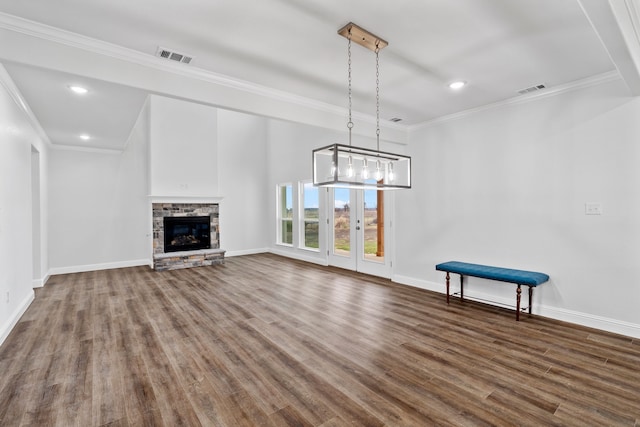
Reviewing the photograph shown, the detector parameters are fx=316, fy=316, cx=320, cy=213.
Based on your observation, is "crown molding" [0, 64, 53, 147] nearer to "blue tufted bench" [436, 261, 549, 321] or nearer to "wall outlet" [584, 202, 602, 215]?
"blue tufted bench" [436, 261, 549, 321]

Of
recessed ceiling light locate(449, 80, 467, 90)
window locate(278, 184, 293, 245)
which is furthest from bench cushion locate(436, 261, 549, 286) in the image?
window locate(278, 184, 293, 245)

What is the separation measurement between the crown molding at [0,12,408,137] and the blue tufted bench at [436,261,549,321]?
2.82 metres

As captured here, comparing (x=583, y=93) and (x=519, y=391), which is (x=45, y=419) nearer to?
(x=519, y=391)

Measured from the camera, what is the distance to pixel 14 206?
374cm

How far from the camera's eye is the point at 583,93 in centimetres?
353

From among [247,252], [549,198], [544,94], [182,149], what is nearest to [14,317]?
[182,149]

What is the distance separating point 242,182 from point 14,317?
232 inches

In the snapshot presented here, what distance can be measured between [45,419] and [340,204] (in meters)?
5.62

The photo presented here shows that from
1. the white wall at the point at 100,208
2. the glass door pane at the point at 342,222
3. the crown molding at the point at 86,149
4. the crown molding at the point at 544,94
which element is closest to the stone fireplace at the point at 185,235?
the white wall at the point at 100,208

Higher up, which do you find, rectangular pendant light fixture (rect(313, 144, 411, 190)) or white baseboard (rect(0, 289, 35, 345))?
rectangular pendant light fixture (rect(313, 144, 411, 190))

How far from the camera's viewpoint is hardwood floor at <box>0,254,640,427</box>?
2117 millimetres

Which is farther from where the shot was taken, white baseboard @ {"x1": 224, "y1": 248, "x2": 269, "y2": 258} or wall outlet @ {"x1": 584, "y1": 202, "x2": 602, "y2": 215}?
white baseboard @ {"x1": 224, "y1": 248, "x2": 269, "y2": 258}

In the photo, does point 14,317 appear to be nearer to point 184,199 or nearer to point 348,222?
point 184,199

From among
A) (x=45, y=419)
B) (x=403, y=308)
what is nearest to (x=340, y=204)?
(x=403, y=308)
